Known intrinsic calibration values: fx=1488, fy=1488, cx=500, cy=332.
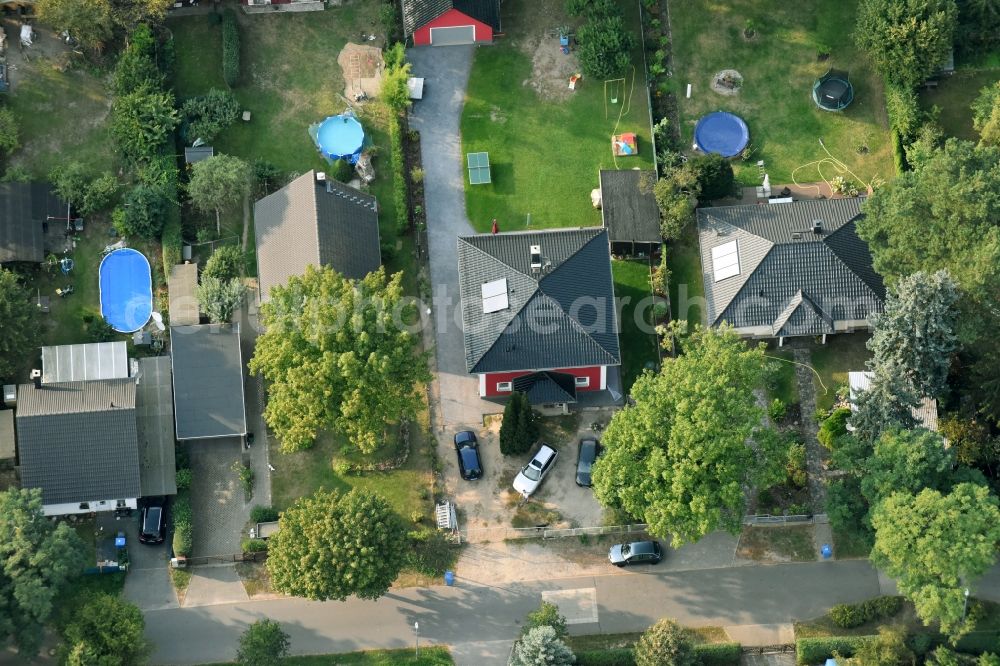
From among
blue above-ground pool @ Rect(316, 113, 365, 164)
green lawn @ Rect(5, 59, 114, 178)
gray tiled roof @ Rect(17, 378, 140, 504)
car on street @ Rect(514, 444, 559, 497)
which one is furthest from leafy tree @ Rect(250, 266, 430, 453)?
green lawn @ Rect(5, 59, 114, 178)

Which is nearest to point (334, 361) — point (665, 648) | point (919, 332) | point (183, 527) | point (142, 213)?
point (183, 527)

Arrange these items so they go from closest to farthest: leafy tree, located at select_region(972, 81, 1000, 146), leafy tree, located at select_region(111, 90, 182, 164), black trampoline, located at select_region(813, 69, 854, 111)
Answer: leafy tree, located at select_region(972, 81, 1000, 146)
leafy tree, located at select_region(111, 90, 182, 164)
black trampoline, located at select_region(813, 69, 854, 111)

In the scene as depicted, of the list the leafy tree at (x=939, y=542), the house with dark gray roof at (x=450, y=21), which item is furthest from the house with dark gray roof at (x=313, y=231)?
the leafy tree at (x=939, y=542)

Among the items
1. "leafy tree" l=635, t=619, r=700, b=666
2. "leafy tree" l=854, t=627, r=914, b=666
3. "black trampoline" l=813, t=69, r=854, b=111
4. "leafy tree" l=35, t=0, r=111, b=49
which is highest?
"leafy tree" l=35, t=0, r=111, b=49

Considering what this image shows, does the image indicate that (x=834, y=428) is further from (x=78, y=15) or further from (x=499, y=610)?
(x=78, y=15)

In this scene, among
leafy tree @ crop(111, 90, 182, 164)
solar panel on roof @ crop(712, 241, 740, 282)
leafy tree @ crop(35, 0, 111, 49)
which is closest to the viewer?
solar panel on roof @ crop(712, 241, 740, 282)

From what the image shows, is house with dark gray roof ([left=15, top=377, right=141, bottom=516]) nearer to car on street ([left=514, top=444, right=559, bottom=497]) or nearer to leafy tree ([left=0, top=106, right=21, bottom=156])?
leafy tree ([left=0, top=106, right=21, bottom=156])
